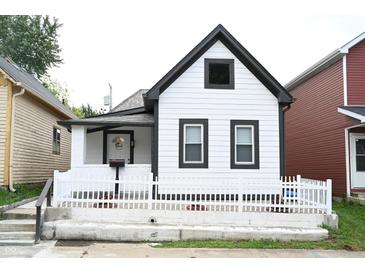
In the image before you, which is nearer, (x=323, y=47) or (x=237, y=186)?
(x=237, y=186)

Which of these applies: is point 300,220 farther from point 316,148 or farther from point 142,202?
point 316,148

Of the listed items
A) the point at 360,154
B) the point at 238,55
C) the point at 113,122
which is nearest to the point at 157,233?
the point at 113,122

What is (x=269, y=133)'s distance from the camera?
12.1 metres

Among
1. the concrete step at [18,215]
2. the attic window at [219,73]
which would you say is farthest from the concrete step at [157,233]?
the attic window at [219,73]

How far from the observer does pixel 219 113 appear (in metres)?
12.1

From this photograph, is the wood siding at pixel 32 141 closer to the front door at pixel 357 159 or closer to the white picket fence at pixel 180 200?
the white picket fence at pixel 180 200

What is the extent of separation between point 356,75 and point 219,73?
244 inches

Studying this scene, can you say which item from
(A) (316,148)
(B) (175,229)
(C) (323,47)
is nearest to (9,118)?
(B) (175,229)

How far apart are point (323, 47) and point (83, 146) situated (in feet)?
57.9

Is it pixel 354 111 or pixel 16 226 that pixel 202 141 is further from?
pixel 354 111

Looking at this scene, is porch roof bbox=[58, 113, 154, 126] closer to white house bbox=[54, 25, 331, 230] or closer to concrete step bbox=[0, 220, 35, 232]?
white house bbox=[54, 25, 331, 230]

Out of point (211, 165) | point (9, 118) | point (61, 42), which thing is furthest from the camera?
point (61, 42)

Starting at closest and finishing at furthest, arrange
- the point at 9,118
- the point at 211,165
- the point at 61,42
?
1. the point at 211,165
2. the point at 9,118
3. the point at 61,42

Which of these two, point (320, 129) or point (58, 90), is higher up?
point (58, 90)
